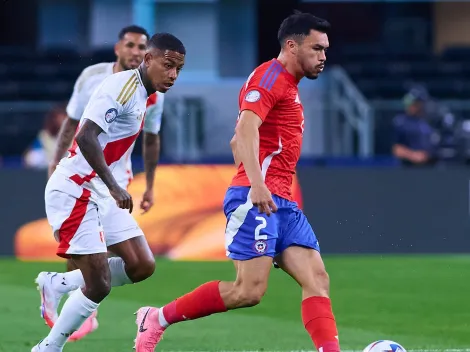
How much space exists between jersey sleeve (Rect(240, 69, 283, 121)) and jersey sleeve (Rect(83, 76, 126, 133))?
2.56ft

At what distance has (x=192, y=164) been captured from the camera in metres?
15.5

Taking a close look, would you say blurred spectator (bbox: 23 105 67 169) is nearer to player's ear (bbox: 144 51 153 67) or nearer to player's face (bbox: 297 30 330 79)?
player's ear (bbox: 144 51 153 67)

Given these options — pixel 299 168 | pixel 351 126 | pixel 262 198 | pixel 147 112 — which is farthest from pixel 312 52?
pixel 351 126

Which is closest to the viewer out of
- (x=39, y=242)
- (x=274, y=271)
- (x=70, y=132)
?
(x=70, y=132)

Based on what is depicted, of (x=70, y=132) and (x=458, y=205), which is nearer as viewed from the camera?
(x=70, y=132)

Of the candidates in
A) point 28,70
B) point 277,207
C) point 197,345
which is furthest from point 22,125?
point 277,207

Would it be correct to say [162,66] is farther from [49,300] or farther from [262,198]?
[49,300]

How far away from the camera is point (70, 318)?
289 inches

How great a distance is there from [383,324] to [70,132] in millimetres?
2884

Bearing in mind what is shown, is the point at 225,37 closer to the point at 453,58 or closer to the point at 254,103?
the point at 453,58

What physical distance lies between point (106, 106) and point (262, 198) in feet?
3.87

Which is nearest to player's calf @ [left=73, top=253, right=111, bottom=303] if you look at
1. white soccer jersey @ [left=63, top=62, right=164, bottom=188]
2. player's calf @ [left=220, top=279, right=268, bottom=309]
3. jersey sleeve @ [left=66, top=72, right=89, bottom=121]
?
player's calf @ [left=220, top=279, right=268, bottom=309]

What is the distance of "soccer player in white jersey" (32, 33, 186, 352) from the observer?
7.20 m

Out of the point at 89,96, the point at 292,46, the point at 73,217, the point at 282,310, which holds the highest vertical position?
the point at 292,46
